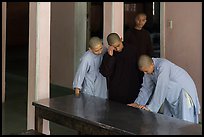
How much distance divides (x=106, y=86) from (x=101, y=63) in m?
0.31

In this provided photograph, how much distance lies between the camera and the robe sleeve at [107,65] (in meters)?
3.45

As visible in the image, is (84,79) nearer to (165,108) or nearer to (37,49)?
(37,49)

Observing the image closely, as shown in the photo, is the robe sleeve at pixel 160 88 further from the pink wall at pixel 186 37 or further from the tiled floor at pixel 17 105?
the pink wall at pixel 186 37

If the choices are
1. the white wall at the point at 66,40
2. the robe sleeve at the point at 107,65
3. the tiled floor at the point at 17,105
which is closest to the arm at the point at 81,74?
the robe sleeve at the point at 107,65

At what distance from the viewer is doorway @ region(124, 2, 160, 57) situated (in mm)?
5689

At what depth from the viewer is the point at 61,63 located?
7.03m

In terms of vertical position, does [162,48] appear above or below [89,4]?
below

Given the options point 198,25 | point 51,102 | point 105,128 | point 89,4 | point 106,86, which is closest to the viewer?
point 105,128

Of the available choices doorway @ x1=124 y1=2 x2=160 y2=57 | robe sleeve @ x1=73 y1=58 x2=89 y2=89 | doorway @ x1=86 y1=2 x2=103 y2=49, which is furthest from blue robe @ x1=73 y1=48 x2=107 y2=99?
doorway @ x1=86 y1=2 x2=103 y2=49

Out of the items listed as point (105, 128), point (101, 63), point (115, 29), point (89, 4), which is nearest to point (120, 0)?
point (115, 29)

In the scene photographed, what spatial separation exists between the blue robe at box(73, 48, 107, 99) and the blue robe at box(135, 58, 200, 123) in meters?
0.57

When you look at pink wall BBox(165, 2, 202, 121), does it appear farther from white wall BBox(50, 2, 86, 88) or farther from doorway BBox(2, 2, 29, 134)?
doorway BBox(2, 2, 29, 134)

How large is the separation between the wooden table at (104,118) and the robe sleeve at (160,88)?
210 millimetres

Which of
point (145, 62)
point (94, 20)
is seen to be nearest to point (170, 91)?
point (145, 62)
